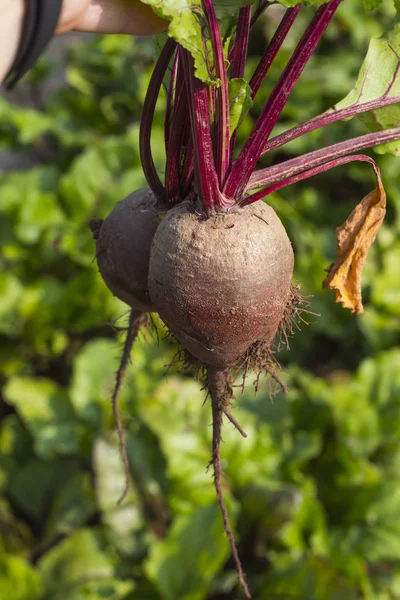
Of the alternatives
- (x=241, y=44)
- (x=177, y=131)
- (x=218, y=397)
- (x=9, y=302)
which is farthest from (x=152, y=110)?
(x=9, y=302)

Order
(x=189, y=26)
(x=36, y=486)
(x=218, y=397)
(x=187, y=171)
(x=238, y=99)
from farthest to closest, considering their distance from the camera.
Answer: (x=36, y=486) < (x=218, y=397) < (x=187, y=171) < (x=238, y=99) < (x=189, y=26)

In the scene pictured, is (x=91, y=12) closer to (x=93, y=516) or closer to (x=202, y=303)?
(x=202, y=303)

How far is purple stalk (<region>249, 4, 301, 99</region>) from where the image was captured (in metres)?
0.81

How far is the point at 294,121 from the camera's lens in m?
3.52

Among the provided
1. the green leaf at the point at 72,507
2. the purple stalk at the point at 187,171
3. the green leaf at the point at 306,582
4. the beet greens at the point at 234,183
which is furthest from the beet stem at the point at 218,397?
the green leaf at the point at 72,507

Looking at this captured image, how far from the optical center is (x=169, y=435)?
2.19 m

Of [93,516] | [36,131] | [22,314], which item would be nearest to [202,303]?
[93,516]

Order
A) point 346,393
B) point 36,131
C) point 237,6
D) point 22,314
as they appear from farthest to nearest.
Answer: point 36,131 < point 22,314 < point 346,393 < point 237,6

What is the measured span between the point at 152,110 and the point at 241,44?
155 mm

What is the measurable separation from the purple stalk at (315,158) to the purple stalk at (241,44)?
5.4 inches

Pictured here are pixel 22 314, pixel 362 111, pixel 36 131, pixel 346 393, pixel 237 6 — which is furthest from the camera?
pixel 36 131

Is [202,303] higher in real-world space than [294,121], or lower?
lower

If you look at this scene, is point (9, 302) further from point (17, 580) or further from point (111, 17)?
point (111, 17)

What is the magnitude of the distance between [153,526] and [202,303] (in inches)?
58.8
